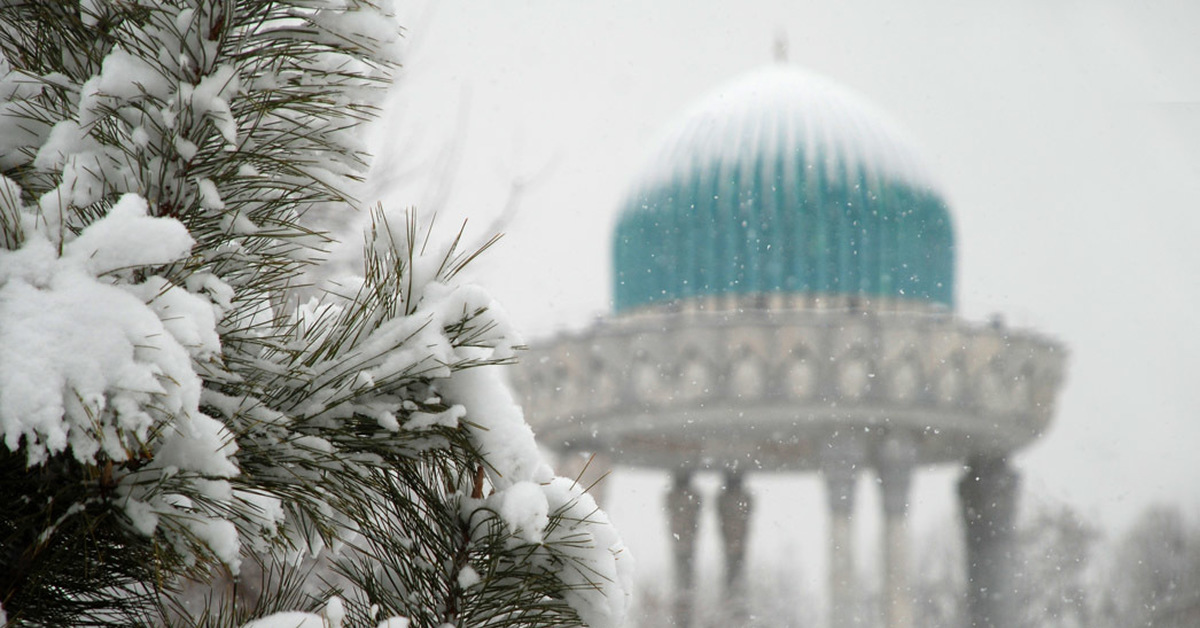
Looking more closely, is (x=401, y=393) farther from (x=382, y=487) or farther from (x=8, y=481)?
(x=8, y=481)

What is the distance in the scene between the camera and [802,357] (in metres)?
13.7

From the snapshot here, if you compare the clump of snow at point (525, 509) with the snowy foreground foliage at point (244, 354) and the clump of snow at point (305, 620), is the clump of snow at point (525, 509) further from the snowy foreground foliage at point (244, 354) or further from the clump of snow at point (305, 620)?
the clump of snow at point (305, 620)

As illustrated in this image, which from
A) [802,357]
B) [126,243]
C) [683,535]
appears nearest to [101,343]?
[126,243]

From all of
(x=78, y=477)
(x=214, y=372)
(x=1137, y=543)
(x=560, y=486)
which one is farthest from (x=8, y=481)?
(x=1137, y=543)

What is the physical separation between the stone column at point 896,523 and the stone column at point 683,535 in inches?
83.5

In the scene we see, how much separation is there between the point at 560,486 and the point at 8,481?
507mm

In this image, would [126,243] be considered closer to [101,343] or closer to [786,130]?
[101,343]

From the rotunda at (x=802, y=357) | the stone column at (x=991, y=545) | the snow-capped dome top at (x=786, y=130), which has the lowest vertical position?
the stone column at (x=991, y=545)

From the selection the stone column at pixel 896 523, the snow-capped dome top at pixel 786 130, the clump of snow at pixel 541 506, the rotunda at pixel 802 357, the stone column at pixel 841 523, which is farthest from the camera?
the snow-capped dome top at pixel 786 130

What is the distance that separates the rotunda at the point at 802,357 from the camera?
542 inches

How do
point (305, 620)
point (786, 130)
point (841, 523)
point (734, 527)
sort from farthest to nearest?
point (786, 130) < point (734, 527) < point (841, 523) < point (305, 620)

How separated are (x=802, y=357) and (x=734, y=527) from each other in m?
2.28

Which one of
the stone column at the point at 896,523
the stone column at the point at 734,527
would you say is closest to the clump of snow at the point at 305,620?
the stone column at the point at 734,527

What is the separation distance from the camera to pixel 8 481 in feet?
3.40
